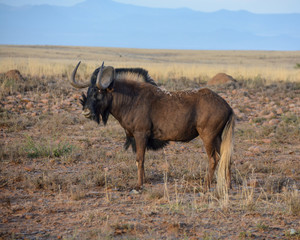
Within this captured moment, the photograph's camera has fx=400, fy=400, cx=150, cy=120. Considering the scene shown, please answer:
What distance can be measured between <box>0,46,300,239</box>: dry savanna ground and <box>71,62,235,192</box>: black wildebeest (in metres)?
0.62

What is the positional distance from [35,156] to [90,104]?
2.40 m

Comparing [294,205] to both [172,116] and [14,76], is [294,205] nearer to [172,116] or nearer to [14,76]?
[172,116]

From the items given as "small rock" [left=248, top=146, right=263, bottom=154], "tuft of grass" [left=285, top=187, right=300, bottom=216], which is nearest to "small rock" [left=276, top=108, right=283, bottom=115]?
"small rock" [left=248, top=146, right=263, bottom=154]

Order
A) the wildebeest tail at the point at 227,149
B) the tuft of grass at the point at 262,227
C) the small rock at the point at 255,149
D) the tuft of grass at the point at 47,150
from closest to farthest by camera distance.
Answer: the tuft of grass at the point at 262,227
the wildebeest tail at the point at 227,149
the tuft of grass at the point at 47,150
the small rock at the point at 255,149

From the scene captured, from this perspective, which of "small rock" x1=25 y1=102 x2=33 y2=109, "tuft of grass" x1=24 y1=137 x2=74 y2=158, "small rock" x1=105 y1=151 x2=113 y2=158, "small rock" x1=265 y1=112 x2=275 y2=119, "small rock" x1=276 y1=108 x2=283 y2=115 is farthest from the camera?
"small rock" x1=276 y1=108 x2=283 y2=115

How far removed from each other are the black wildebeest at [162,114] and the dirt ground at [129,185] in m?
0.62

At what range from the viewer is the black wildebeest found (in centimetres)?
656

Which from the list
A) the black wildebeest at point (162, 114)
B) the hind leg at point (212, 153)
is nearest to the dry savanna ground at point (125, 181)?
the hind leg at point (212, 153)

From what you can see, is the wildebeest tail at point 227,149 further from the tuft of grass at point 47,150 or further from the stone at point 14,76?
the stone at point 14,76

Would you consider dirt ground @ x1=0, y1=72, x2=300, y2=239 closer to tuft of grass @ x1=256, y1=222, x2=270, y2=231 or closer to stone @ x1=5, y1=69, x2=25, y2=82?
tuft of grass @ x1=256, y1=222, x2=270, y2=231

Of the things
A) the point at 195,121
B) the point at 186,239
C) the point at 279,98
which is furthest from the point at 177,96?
the point at 279,98

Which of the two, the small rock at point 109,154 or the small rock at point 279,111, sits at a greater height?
the small rock at point 279,111

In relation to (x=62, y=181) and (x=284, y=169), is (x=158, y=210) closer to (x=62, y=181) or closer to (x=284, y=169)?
(x=62, y=181)

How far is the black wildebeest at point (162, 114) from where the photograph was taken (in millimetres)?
6562
